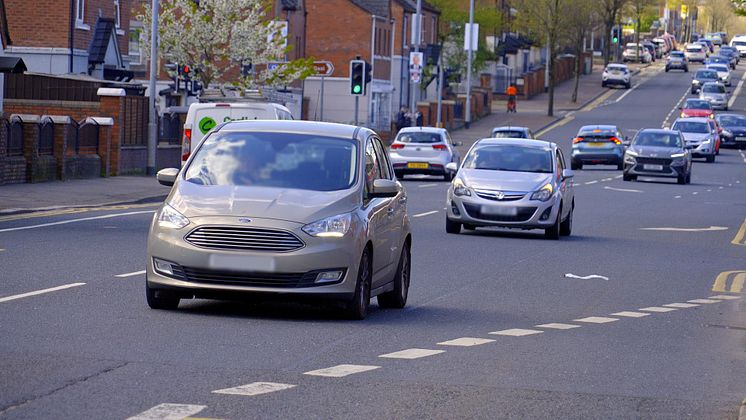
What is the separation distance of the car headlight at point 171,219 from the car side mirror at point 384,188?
5.81 feet

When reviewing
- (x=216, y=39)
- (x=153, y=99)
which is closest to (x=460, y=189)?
(x=153, y=99)

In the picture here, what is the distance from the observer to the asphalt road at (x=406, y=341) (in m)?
8.65

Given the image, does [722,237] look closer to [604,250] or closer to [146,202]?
[604,250]

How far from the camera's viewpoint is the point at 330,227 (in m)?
12.0

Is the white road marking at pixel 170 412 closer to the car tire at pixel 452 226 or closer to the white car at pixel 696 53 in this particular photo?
the car tire at pixel 452 226

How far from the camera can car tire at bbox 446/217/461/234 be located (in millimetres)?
23312

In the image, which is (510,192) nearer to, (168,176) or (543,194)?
(543,194)

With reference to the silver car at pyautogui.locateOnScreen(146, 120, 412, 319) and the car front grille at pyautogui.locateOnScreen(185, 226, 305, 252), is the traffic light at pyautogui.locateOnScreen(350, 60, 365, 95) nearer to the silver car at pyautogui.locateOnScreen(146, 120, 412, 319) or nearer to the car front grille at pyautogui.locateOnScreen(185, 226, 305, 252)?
the silver car at pyautogui.locateOnScreen(146, 120, 412, 319)

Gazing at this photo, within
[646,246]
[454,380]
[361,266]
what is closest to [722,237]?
[646,246]

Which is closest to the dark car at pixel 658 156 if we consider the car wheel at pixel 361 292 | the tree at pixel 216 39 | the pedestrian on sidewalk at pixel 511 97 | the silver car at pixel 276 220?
the tree at pixel 216 39

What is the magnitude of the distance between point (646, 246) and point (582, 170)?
90.6 feet

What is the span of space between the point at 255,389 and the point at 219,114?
2042 centimetres

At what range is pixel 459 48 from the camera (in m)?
90.2

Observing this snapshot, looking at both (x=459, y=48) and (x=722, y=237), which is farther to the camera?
(x=459, y=48)
